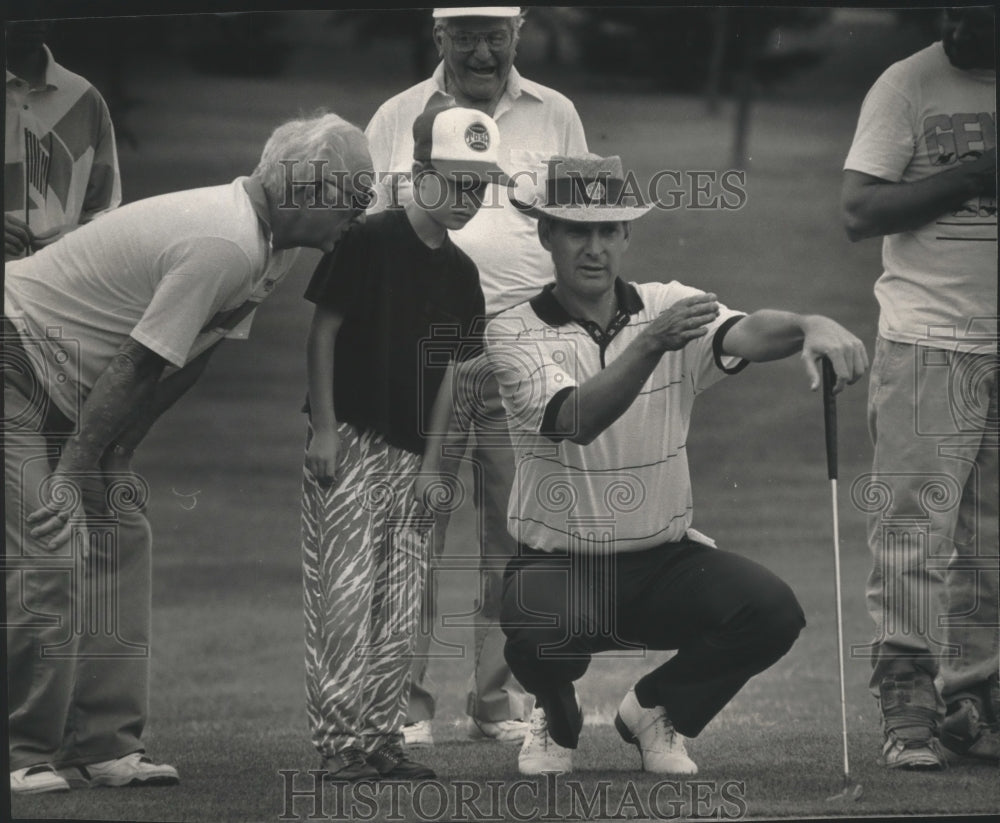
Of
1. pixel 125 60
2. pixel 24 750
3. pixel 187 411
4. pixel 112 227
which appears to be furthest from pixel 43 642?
pixel 125 60

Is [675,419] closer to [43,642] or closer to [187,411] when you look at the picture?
[187,411]

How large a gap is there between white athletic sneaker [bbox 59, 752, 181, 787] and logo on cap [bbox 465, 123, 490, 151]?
5.45ft

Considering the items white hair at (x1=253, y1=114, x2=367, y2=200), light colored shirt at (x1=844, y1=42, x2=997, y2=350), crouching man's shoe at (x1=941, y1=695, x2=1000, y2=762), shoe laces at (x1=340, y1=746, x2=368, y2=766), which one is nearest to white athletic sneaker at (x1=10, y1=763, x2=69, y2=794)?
shoe laces at (x1=340, y1=746, x2=368, y2=766)

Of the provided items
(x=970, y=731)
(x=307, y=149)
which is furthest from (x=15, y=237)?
(x=970, y=731)

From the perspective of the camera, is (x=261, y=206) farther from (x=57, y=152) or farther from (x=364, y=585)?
(x=364, y=585)

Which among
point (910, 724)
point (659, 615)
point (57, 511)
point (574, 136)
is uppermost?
point (574, 136)

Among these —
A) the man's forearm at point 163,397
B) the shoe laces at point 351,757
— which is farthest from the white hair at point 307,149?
the shoe laces at point 351,757

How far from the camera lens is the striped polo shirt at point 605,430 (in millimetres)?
4672

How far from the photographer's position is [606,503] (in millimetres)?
4695

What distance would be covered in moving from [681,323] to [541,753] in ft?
3.59

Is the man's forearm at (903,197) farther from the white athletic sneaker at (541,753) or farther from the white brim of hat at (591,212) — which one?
the white athletic sneaker at (541,753)

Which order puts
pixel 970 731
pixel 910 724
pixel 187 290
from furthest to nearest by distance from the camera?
pixel 970 731, pixel 910 724, pixel 187 290

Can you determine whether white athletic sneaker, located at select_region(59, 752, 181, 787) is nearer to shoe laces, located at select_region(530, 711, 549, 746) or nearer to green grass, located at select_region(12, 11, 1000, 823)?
green grass, located at select_region(12, 11, 1000, 823)

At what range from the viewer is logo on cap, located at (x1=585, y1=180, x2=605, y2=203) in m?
4.70
